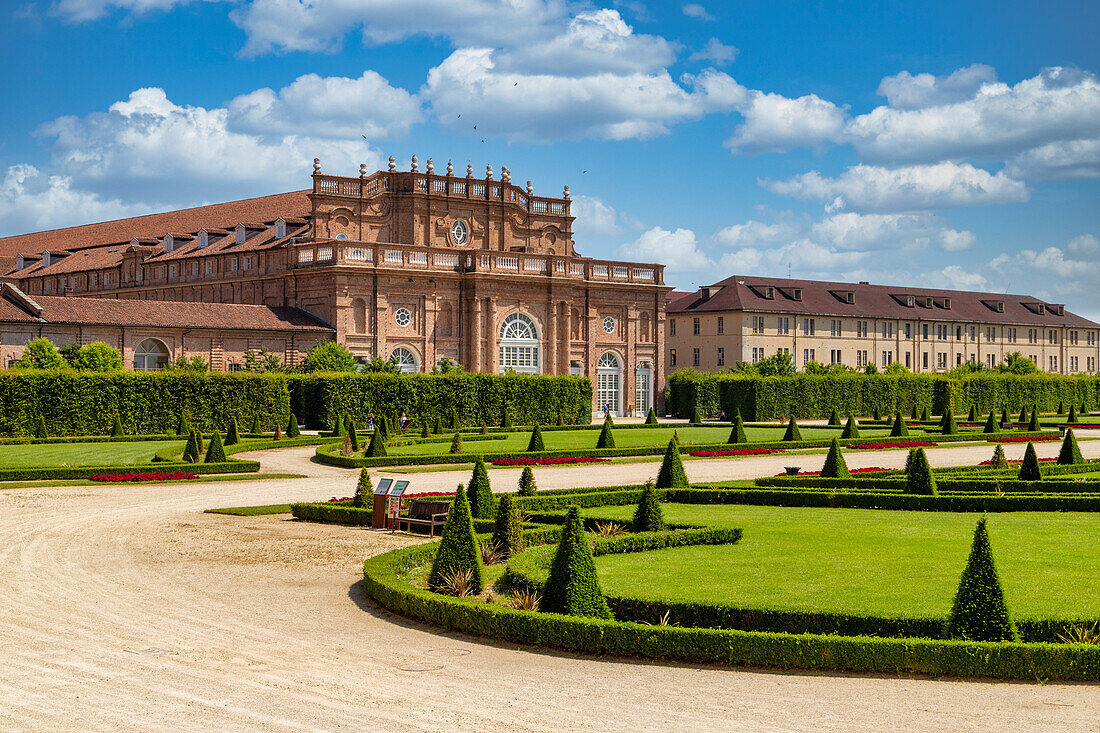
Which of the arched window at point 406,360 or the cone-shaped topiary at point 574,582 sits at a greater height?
the arched window at point 406,360

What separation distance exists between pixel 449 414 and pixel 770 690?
45861 millimetres

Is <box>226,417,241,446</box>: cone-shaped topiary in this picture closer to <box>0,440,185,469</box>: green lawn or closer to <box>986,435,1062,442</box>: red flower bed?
<box>0,440,185,469</box>: green lawn

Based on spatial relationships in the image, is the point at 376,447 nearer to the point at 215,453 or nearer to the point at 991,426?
the point at 215,453

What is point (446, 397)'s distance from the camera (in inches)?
2199

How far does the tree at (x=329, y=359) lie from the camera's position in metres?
57.4

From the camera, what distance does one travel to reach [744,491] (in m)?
25.1

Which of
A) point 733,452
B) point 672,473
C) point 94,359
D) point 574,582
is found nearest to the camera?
point 574,582

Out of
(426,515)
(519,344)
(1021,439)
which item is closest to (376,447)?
(426,515)

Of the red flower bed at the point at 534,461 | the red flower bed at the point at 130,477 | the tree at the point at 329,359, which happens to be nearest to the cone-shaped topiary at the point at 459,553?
the red flower bed at the point at 130,477

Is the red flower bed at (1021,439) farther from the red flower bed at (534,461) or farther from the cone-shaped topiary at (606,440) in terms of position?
the red flower bed at (534,461)

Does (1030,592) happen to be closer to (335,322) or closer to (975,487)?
(975,487)

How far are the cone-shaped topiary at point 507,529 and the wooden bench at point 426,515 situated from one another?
3.37m

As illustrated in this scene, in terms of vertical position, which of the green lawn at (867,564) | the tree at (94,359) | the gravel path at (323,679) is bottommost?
the gravel path at (323,679)

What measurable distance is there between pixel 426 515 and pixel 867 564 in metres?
8.87
